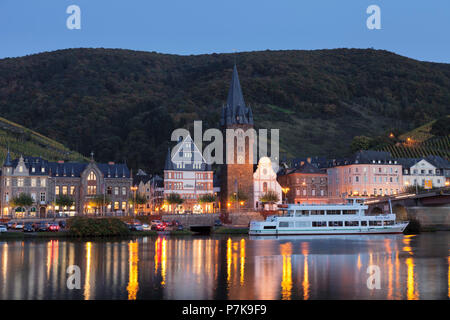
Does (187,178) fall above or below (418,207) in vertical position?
above

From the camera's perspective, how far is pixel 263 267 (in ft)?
175

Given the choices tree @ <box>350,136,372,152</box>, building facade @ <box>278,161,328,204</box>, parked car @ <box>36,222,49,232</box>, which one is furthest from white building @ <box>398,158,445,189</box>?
parked car @ <box>36,222,49,232</box>

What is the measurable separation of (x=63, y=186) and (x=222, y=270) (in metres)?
71.2

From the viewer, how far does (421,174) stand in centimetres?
13725

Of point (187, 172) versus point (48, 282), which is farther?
point (187, 172)

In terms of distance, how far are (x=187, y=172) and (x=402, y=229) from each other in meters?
45.3

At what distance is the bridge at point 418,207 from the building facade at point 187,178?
3368 centimetres

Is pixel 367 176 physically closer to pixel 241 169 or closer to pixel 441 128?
pixel 241 169

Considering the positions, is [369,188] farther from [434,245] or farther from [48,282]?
[48,282]

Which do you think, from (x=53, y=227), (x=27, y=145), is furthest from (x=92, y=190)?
(x=27, y=145)

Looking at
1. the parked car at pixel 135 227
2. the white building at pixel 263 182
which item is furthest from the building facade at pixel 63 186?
the white building at pixel 263 182

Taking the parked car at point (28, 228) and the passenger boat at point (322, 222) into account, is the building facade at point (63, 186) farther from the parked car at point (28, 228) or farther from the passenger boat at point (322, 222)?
the passenger boat at point (322, 222)
